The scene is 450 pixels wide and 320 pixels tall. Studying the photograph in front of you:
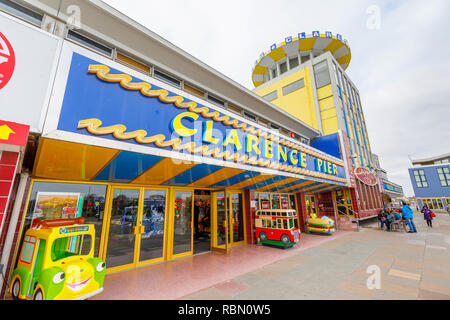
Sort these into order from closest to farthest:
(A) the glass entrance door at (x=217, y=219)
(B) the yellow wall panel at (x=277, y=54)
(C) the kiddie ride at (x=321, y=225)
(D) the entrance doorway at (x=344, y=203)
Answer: (A) the glass entrance door at (x=217, y=219) → (C) the kiddie ride at (x=321, y=225) → (D) the entrance doorway at (x=344, y=203) → (B) the yellow wall panel at (x=277, y=54)

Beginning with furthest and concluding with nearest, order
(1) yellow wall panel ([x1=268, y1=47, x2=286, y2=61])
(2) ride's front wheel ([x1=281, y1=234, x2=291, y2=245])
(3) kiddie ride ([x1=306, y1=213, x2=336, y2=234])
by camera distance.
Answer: (1) yellow wall panel ([x1=268, y1=47, x2=286, y2=61])
(3) kiddie ride ([x1=306, y1=213, x2=336, y2=234])
(2) ride's front wheel ([x1=281, y1=234, x2=291, y2=245])

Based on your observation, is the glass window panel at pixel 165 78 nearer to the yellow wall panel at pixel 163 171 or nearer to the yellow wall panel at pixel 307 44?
the yellow wall panel at pixel 163 171

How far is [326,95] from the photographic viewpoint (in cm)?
1886

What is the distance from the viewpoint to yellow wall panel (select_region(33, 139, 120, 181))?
3.62 metres

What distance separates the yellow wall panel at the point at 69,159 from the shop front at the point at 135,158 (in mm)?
20

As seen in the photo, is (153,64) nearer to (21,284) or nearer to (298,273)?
(21,284)

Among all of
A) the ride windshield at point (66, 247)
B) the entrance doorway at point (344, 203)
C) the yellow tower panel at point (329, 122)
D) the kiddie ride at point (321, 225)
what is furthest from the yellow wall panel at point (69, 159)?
the yellow tower panel at point (329, 122)

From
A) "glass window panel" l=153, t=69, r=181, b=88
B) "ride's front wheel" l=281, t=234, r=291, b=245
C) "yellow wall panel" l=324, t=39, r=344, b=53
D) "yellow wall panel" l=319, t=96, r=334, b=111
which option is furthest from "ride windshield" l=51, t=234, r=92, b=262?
"yellow wall panel" l=324, t=39, r=344, b=53

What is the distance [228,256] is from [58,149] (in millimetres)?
6905

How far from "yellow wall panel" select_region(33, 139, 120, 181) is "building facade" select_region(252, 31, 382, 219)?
708 inches

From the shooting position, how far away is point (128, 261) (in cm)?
627

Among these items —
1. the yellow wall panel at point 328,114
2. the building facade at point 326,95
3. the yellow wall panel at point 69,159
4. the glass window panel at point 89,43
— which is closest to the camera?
the yellow wall panel at point 69,159

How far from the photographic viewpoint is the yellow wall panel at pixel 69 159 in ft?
11.9

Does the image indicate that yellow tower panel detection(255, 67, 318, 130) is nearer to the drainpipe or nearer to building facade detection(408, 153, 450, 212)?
the drainpipe
